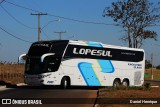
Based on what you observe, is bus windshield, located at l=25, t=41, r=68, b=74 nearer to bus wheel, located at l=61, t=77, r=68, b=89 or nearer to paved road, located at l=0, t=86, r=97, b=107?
bus wheel, located at l=61, t=77, r=68, b=89

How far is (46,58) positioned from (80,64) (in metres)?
3.17

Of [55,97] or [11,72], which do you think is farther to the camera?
[11,72]

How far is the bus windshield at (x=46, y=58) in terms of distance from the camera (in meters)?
32.5

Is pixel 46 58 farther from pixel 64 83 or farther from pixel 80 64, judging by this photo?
pixel 80 64

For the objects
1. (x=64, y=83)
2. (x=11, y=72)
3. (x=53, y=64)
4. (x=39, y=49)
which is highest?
(x=39, y=49)

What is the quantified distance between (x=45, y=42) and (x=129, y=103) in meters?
14.3

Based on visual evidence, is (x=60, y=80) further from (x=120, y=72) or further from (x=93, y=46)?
(x=120, y=72)

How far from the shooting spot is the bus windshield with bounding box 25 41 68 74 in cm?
3253

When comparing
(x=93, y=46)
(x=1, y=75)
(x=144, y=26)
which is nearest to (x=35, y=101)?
(x=93, y=46)

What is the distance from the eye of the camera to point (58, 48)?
108ft

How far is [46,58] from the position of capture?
3231 centimetres

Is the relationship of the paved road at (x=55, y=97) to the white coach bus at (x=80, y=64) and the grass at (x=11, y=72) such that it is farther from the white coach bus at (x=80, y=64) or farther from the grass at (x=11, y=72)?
the grass at (x=11, y=72)

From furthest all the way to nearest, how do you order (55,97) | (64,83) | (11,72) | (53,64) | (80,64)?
(11,72), (80,64), (64,83), (53,64), (55,97)

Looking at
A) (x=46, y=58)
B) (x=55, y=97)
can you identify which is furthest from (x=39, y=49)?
(x=55, y=97)
